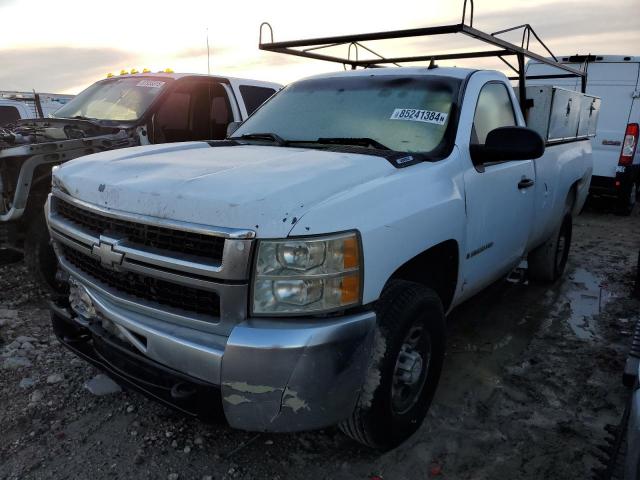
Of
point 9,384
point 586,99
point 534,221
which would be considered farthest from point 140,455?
point 586,99

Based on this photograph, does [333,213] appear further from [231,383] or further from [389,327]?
[231,383]

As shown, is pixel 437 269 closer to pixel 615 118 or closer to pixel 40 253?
pixel 40 253

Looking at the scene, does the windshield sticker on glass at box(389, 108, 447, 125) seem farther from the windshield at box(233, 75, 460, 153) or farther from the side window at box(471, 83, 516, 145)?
the side window at box(471, 83, 516, 145)

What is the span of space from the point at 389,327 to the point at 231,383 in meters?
Answer: 0.71

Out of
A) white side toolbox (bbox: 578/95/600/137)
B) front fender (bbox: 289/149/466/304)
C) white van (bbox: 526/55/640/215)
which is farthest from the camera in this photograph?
white van (bbox: 526/55/640/215)

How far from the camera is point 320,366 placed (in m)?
1.88

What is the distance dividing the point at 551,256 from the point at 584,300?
19.3 inches

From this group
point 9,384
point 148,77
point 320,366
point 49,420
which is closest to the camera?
point 320,366

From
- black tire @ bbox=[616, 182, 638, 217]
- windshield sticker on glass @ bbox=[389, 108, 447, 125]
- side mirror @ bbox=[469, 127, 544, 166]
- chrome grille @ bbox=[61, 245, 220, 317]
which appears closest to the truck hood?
chrome grille @ bbox=[61, 245, 220, 317]

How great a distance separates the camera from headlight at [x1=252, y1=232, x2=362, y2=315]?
1.88 metres

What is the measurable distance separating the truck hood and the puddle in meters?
2.66

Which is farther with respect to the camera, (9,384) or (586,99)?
(586,99)

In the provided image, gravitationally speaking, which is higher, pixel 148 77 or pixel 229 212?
pixel 148 77

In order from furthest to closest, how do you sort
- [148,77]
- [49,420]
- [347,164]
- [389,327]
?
[148,77], [49,420], [347,164], [389,327]
